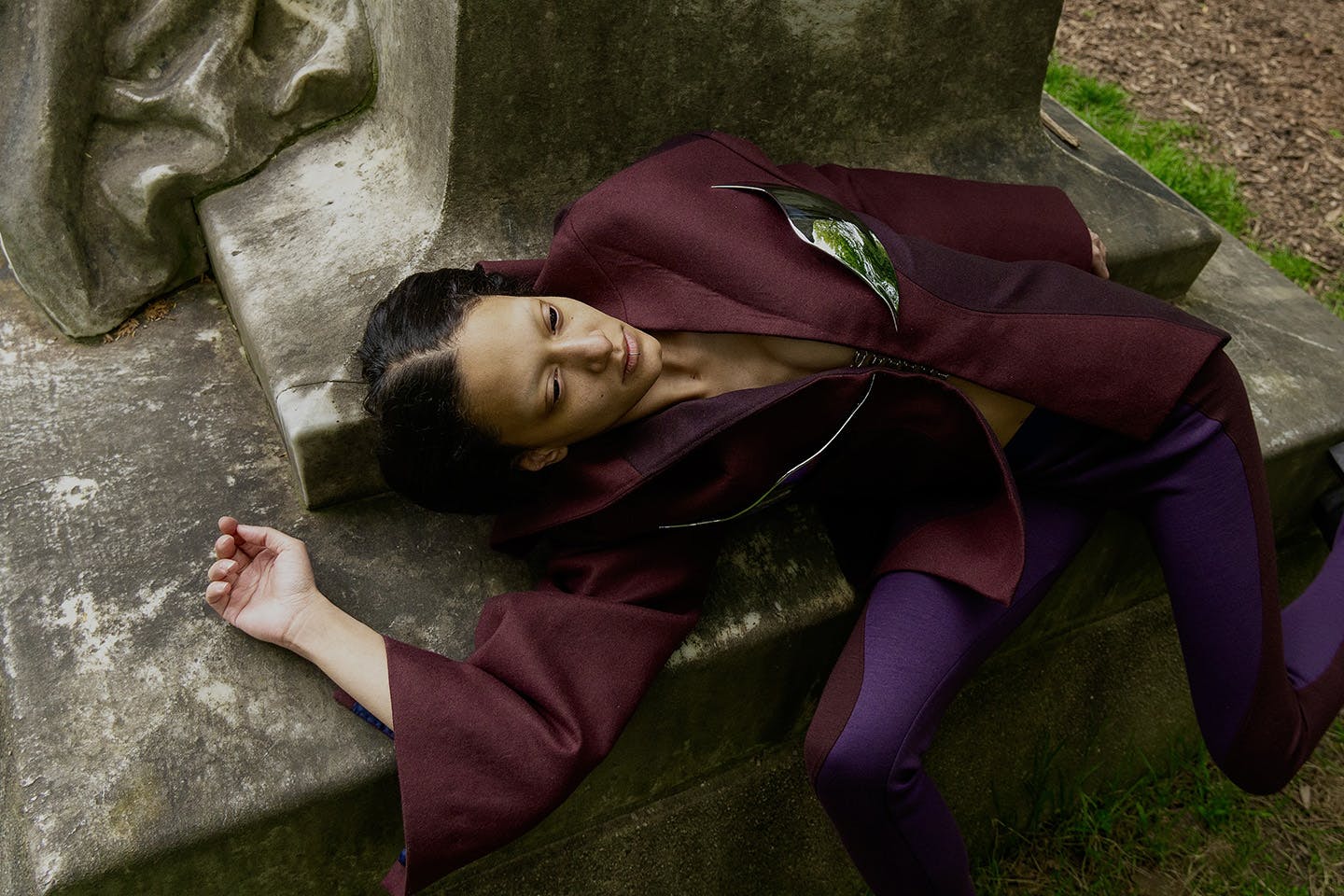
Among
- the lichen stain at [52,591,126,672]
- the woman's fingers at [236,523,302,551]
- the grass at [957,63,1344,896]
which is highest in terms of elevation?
the woman's fingers at [236,523,302,551]

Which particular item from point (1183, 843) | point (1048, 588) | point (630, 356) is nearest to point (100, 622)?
point (630, 356)

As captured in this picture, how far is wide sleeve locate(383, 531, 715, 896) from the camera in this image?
63.8 inches

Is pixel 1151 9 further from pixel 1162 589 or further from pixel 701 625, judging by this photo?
pixel 701 625

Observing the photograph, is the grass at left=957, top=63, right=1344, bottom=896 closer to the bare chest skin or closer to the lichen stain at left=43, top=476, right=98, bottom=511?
the bare chest skin

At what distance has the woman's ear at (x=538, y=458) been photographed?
183cm

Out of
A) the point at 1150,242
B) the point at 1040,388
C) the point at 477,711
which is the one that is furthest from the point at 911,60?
the point at 477,711

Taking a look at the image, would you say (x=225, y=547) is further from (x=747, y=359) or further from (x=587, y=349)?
(x=747, y=359)

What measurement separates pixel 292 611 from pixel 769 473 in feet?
2.51

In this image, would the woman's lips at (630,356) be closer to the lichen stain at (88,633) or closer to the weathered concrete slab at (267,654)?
the weathered concrete slab at (267,654)

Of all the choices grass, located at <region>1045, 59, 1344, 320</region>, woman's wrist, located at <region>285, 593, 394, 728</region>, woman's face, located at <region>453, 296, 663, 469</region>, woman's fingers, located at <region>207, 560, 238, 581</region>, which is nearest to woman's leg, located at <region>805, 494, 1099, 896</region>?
woman's face, located at <region>453, 296, 663, 469</region>

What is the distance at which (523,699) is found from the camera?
5.54 feet

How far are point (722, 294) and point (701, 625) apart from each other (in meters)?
0.55

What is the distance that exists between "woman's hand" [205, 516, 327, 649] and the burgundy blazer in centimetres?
18

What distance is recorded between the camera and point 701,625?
195 centimetres
